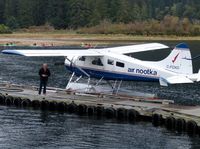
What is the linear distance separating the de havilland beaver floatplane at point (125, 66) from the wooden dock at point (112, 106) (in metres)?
1.20

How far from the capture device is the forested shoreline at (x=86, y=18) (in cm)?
13912

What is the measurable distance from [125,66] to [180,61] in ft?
10.0

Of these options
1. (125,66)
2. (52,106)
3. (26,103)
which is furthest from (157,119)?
(26,103)

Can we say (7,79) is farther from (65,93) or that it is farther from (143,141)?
(143,141)

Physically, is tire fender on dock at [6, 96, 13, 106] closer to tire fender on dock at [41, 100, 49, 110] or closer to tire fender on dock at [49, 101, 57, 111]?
tire fender on dock at [41, 100, 49, 110]

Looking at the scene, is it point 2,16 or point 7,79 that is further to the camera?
point 2,16

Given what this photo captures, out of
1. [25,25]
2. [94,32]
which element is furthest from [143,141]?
[25,25]

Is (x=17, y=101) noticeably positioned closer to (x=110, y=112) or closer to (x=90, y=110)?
(x=90, y=110)

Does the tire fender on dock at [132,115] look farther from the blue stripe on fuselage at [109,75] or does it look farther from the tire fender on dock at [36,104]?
the tire fender on dock at [36,104]

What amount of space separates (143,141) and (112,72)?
28.2ft

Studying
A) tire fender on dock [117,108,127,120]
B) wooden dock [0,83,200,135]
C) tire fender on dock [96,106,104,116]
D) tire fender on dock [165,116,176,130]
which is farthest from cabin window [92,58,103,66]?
tire fender on dock [165,116,176,130]

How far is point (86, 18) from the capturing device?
144 m

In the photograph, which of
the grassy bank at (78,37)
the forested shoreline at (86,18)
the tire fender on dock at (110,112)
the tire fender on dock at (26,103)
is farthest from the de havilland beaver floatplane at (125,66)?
the forested shoreline at (86,18)

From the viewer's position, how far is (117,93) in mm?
33031
